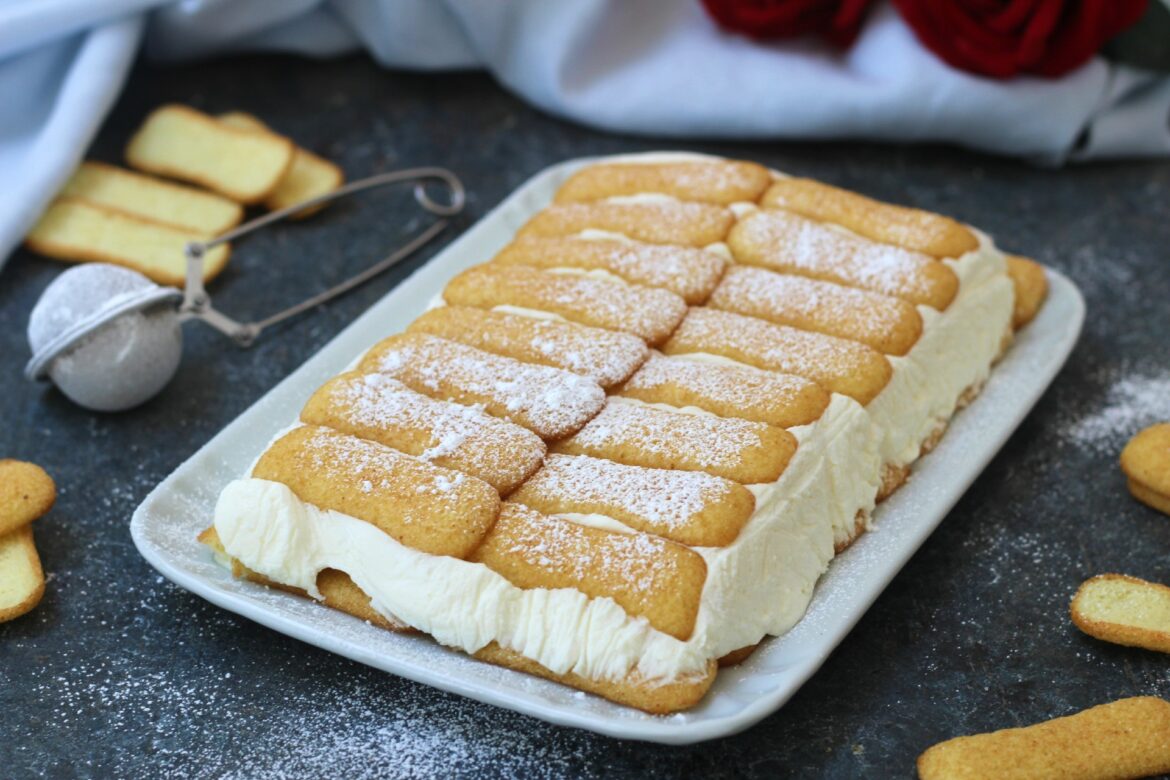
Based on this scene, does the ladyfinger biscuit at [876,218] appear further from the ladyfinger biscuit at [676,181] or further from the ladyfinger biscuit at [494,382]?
the ladyfinger biscuit at [494,382]

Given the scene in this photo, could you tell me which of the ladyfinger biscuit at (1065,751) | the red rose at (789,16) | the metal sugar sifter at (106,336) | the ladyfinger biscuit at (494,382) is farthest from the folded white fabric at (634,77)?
the ladyfinger biscuit at (1065,751)

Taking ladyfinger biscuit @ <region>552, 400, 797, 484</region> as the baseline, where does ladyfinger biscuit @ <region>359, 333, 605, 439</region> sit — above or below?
below

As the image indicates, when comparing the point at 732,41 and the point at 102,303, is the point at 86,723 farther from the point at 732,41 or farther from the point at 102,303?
the point at 732,41

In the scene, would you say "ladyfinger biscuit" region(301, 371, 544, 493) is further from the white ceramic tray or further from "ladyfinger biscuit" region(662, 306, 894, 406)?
"ladyfinger biscuit" region(662, 306, 894, 406)

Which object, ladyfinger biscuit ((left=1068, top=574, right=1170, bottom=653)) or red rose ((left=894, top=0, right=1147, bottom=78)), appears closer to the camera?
ladyfinger biscuit ((left=1068, top=574, right=1170, bottom=653))

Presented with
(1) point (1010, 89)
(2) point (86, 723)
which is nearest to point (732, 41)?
(1) point (1010, 89)

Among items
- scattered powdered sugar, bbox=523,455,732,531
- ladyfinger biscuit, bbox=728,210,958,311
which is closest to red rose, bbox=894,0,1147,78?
ladyfinger biscuit, bbox=728,210,958,311
